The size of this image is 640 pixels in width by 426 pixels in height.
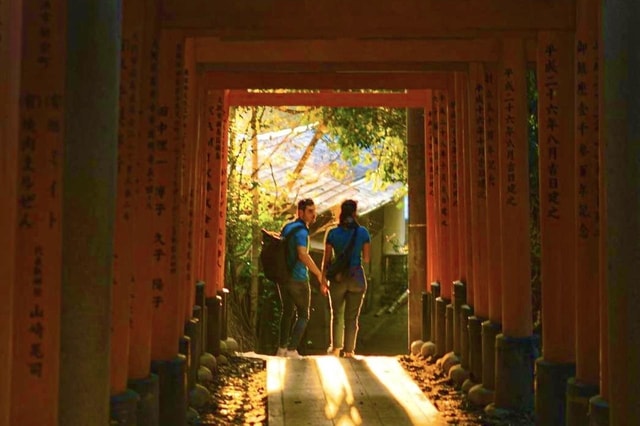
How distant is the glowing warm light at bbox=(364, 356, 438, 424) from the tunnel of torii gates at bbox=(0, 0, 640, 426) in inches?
19.8

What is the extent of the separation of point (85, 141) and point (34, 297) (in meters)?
0.73

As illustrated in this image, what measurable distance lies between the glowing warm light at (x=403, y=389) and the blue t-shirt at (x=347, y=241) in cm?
114

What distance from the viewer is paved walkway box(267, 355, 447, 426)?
7.11 meters

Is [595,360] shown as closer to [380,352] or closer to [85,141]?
[85,141]

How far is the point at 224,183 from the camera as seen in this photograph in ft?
35.8

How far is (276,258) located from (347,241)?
3.02ft

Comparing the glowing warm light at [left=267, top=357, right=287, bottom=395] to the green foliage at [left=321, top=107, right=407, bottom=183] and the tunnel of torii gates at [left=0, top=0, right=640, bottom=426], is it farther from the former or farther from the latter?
the green foliage at [left=321, top=107, right=407, bottom=183]

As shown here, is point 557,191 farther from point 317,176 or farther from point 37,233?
point 317,176

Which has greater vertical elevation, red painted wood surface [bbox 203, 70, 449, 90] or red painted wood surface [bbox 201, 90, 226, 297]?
red painted wood surface [bbox 203, 70, 449, 90]

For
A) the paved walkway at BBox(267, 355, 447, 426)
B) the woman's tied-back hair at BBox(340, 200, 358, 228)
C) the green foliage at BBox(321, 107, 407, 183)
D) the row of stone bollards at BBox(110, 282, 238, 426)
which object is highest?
the green foliage at BBox(321, 107, 407, 183)

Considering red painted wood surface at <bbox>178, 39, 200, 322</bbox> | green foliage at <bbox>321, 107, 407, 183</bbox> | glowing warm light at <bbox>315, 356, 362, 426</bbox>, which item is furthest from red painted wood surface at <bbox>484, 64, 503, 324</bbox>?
green foliage at <bbox>321, 107, 407, 183</bbox>

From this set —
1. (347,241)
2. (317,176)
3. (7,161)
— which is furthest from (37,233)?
(317,176)

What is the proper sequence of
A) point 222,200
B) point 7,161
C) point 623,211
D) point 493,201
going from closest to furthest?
point 7,161
point 623,211
point 493,201
point 222,200

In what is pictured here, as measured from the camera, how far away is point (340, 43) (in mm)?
7879
